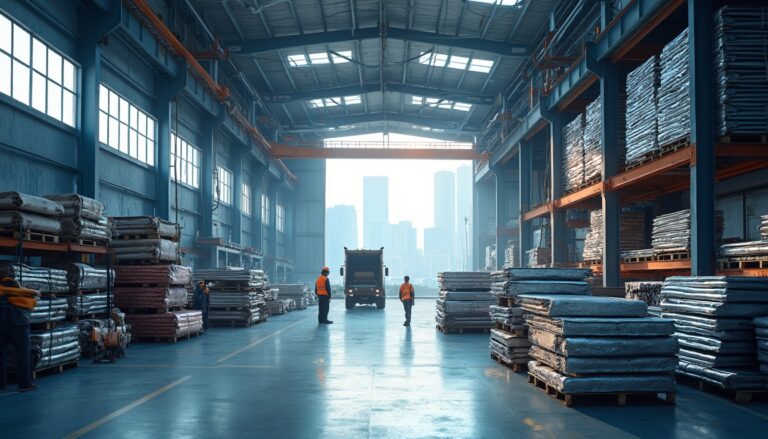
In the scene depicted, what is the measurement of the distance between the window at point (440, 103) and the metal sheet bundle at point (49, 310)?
27.6 metres

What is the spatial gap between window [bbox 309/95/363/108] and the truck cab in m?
9.52

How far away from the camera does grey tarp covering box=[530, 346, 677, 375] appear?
753cm

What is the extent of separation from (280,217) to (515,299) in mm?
35248

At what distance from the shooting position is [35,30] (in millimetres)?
13328

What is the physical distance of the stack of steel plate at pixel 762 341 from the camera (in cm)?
789

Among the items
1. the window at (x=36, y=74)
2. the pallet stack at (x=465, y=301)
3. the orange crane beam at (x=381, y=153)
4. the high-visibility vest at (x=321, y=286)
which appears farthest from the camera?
the orange crane beam at (x=381, y=153)

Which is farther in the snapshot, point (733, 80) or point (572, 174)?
point (572, 174)

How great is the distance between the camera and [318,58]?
94.6ft

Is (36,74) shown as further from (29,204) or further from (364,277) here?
(364,277)

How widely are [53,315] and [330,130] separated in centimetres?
3484

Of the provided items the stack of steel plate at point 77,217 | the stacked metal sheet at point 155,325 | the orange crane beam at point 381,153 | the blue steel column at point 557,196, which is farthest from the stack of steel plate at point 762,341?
the orange crane beam at point 381,153

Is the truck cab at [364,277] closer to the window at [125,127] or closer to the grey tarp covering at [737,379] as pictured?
the window at [125,127]

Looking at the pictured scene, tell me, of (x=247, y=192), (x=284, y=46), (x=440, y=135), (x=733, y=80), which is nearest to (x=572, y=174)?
(x=733, y=80)

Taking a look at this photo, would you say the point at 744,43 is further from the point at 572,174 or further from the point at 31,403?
the point at 31,403
